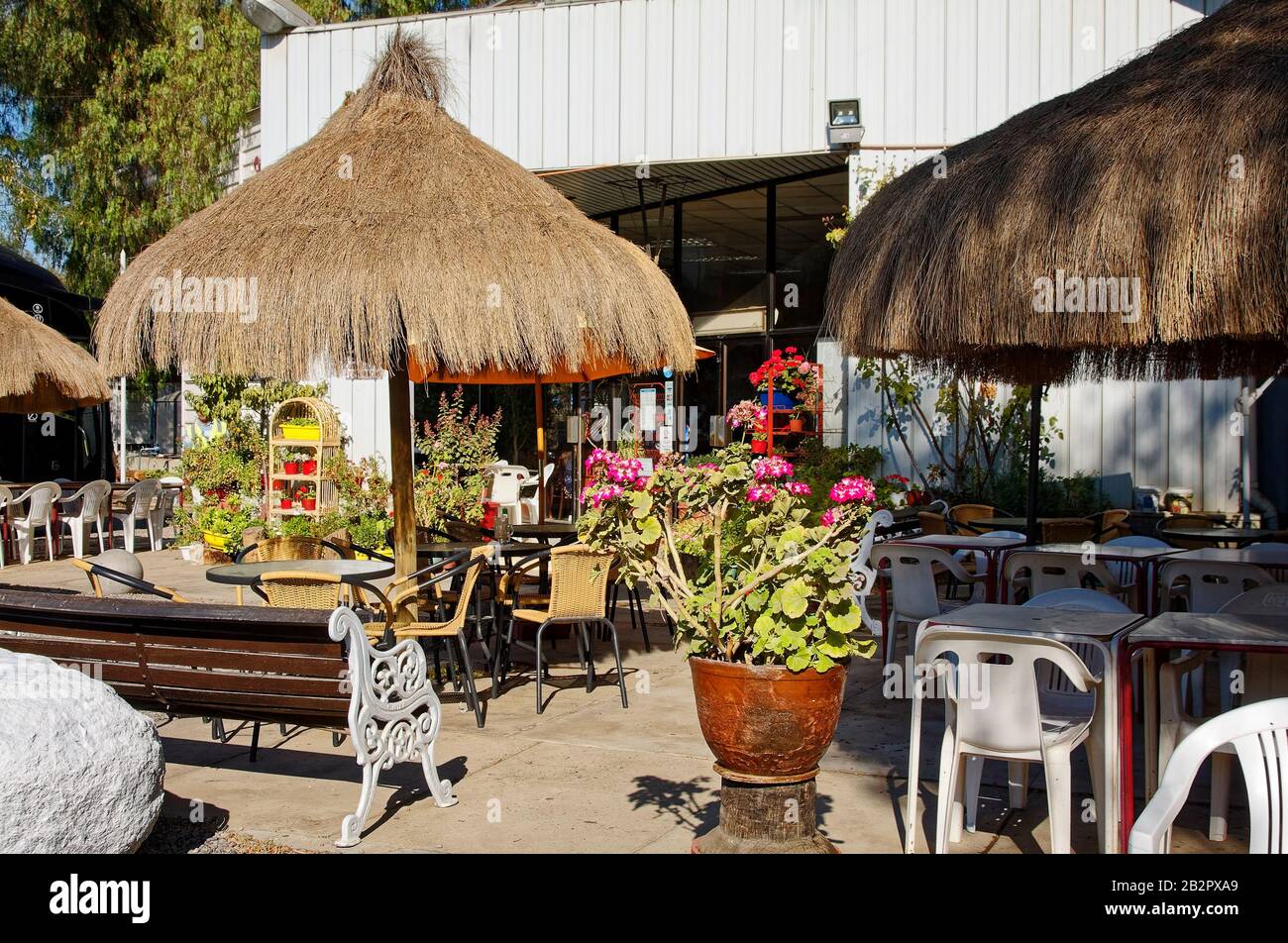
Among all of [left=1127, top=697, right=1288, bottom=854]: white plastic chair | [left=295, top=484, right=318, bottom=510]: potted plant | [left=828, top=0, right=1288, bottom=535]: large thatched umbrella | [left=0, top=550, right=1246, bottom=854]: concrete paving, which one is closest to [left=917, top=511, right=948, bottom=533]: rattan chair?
[left=0, top=550, right=1246, bottom=854]: concrete paving

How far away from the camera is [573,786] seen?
5059 millimetres

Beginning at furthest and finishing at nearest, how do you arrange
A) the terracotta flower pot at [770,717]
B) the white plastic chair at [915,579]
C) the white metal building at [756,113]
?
1. the white metal building at [756,113]
2. the white plastic chair at [915,579]
3. the terracotta flower pot at [770,717]

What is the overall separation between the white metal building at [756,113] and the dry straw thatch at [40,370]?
3901 mm

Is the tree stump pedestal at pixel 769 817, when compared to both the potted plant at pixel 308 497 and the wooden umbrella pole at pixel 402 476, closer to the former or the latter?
the wooden umbrella pole at pixel 402 476

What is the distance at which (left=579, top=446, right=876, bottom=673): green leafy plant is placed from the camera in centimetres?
343

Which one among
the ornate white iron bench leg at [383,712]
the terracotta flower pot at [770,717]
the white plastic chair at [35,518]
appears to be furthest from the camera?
the white plastic chair at [35,518]

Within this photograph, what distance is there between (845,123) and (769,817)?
10.2 meters

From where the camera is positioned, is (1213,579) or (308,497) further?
(308,497)

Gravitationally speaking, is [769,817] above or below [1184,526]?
below

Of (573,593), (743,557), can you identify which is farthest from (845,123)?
(743,557)

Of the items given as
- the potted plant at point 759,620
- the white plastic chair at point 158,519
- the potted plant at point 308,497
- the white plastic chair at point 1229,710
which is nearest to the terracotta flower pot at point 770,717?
the potted plant at point 759,620

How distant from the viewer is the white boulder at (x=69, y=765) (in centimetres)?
354

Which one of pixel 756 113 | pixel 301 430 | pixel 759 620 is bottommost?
pixel 759 620

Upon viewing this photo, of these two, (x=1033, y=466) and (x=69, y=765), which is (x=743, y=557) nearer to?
(x=69, y=765)
